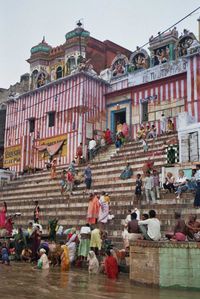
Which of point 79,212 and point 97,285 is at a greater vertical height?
point 79,212

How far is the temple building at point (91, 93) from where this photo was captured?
2091cm

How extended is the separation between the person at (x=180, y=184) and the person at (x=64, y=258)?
12.2 feet

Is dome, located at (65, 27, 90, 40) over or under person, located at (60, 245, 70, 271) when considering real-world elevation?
over

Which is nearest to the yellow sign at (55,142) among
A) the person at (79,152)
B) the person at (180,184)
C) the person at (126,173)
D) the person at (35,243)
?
the person at (79,152)

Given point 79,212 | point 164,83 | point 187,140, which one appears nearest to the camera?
point 79,212

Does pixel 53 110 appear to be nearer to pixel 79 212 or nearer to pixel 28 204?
pixel 28 204

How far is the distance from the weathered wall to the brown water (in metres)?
0.27

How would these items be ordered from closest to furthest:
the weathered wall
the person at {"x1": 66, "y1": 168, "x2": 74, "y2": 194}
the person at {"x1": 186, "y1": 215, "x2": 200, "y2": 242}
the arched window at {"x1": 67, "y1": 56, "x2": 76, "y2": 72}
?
the weathered wall
the person at {"x1": 186, "y1": 215, "x2": 200, "y2": 242}
the person at {"x1": 66, "y1": 168, "x2": 74, "y2": 194}
the arched window at {"x1": 67, "y1": 56, "x2": 76, "y2": 72}

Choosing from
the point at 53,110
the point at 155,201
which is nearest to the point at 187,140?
the point at 155,201

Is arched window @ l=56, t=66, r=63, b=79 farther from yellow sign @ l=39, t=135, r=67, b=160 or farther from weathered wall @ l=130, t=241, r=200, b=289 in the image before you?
weathered wall @ l=130, t=241, r=200, b=289

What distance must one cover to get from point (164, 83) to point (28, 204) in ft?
31.6

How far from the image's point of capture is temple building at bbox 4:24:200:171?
20906 mm

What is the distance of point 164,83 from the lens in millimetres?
21453

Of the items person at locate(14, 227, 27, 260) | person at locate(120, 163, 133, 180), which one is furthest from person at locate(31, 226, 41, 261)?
person at locate(120, 163, 133, 180)
